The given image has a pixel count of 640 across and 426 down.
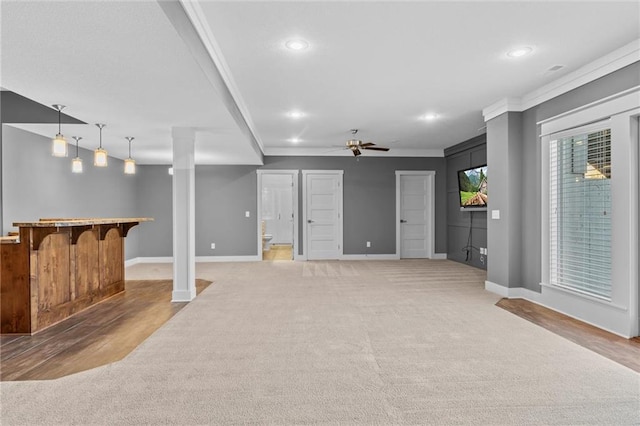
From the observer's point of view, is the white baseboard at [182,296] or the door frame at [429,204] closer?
the white baseboard at [182,296]

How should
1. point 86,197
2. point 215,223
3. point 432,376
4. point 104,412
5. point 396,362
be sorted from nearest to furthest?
point 104,412 → point 432,376 → point 396,362 → point 86,197 → point 215,223

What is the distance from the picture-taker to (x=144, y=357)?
272 centimetres

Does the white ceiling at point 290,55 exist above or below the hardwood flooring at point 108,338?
above

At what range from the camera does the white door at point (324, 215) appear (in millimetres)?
8219

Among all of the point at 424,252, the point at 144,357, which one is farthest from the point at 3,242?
the point at 424,252

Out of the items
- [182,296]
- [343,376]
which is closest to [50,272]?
[182,296]

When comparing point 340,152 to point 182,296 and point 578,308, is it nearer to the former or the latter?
point 182,296

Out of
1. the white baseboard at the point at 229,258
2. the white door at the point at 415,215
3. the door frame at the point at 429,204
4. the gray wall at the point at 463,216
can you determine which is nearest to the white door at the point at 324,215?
the white baseboard at the point at 229,258

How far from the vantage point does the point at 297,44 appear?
3004 mm

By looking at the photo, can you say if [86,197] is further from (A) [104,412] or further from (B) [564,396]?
(B) [564,396]

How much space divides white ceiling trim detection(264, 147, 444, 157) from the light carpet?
15.5 feet

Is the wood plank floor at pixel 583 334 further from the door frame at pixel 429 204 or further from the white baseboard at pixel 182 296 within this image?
the door frame at pixel 429 204

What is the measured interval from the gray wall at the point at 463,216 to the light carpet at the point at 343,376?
322 centimetres

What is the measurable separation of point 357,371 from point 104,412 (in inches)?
61.3
